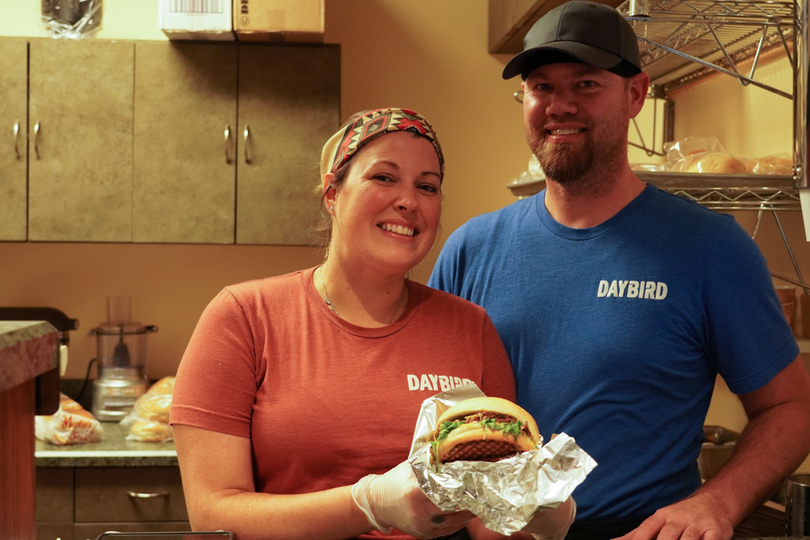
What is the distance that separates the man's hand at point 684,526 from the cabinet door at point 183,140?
1.80m

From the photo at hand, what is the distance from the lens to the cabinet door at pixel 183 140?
2551 millimetres

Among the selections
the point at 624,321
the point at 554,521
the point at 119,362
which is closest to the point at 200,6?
the point at 119,362

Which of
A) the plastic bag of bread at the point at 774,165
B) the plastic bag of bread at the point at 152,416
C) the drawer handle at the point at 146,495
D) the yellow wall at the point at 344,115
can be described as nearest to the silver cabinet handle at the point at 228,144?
the yellow wall at the point at 344,115

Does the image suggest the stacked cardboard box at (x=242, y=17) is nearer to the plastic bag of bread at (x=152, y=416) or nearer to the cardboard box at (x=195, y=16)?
the cardboard box at (x=195, y=16)

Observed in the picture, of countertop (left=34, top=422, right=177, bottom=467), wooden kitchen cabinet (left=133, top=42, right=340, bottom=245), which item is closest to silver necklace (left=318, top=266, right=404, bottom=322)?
countertop (left=34, top=422, right=177, bottom=467)

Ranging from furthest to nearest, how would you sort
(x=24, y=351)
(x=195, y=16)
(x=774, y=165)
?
Answer: (x=195, y=16) → (x=774, y=165) → (x=24, y=351)

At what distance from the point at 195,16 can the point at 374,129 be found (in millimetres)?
1389

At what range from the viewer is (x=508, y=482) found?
0.97 metres

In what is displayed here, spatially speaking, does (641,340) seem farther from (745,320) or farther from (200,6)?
(200,6)

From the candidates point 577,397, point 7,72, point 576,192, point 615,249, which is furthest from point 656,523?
point 7,72

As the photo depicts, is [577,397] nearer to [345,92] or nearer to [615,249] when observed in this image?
[615,249]

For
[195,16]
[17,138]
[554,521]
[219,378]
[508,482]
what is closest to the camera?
Answer: [508,482]

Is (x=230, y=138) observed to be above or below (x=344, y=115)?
below

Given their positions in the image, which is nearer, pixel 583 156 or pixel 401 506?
pixel 401 506
